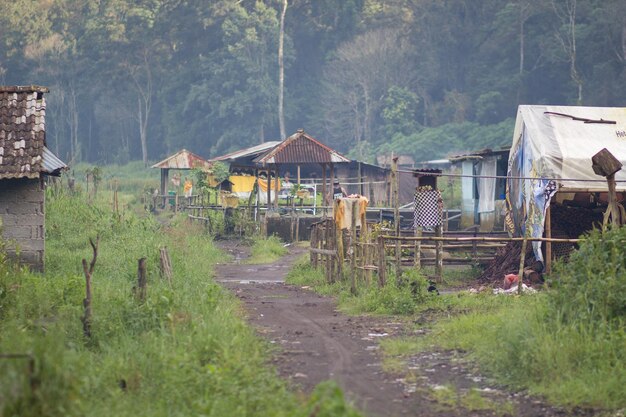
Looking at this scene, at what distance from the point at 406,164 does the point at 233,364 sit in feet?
129

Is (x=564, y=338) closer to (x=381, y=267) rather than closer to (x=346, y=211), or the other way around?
(x=381, y=267)

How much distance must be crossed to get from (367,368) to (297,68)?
2117 inches

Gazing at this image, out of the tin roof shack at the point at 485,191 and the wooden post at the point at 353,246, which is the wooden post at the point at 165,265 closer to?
the wooden post at the point at 353,246

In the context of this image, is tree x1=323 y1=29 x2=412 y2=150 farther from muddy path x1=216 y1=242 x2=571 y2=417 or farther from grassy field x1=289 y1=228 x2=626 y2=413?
grassy field x1=289 y1=228 x2=626 y2=413

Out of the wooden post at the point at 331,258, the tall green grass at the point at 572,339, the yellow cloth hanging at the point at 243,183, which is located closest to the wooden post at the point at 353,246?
the wooden post at the point at 331,258

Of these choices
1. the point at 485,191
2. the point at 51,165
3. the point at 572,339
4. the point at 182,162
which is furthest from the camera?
the point at 182,162

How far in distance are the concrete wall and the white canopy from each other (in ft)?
29.8

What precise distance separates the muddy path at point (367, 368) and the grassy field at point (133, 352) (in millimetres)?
513

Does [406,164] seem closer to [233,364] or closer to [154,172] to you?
[154,172]

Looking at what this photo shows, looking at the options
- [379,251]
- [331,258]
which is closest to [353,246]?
[379,251]

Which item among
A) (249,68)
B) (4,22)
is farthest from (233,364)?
(4,22)

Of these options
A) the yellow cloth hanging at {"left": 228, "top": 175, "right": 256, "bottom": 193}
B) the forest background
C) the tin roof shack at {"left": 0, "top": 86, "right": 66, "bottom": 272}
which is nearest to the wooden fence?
the tin roof shack at {"left": 0, "top": 86, "right": 66, "bottom": 272}

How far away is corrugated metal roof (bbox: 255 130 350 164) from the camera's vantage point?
32.6 meters

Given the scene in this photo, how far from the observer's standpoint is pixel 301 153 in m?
33.0
